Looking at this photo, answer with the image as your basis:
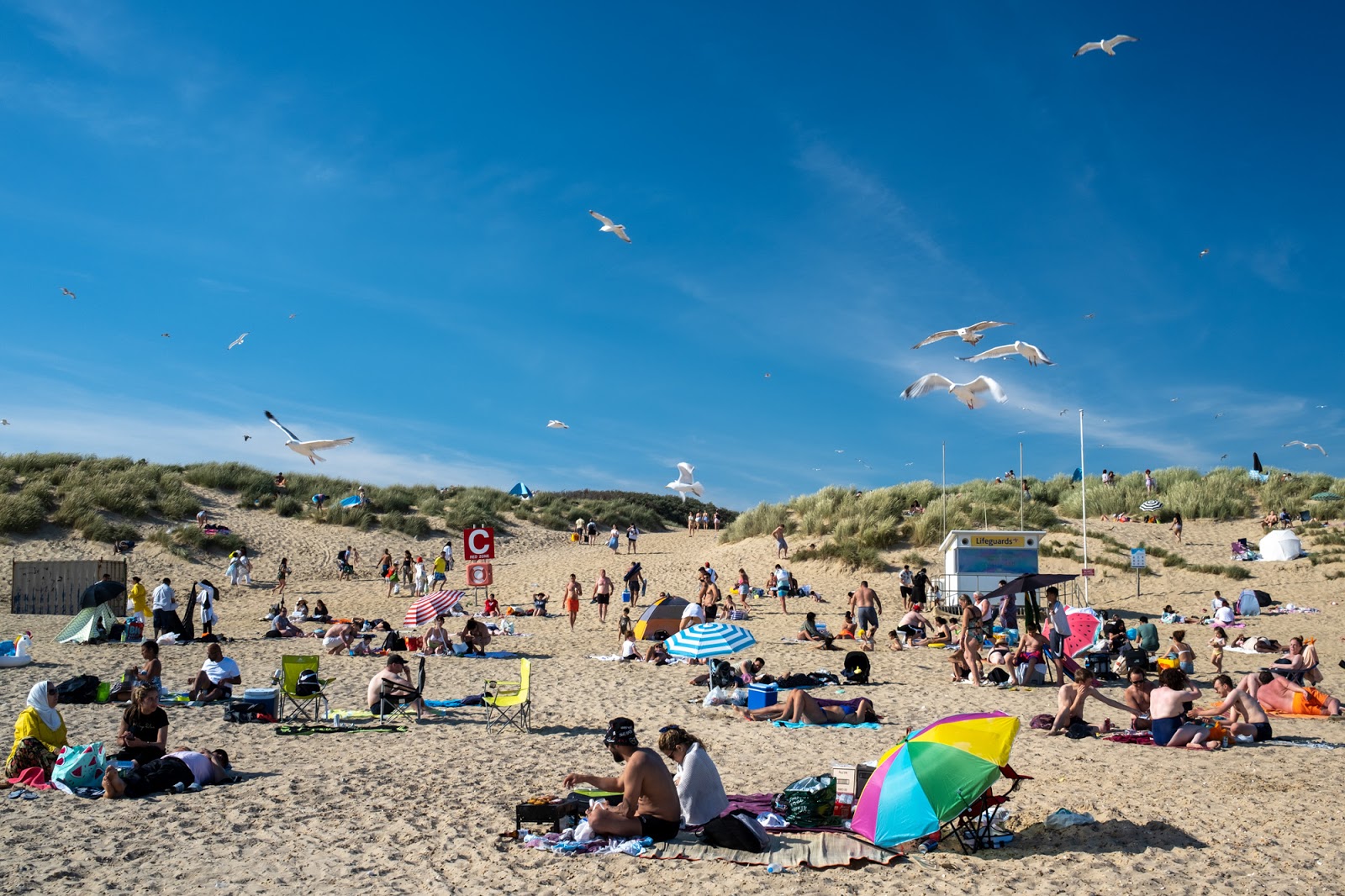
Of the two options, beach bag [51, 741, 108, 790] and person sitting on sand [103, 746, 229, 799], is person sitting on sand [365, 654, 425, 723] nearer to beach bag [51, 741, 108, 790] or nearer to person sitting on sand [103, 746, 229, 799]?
Answer: person sitting on sand [103, 746, 229, 799]

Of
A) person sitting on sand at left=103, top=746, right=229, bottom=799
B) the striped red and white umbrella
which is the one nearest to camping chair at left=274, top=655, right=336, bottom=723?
person sitting on sand at left=103, top=746, right=229, bottom=799

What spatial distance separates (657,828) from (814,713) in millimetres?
5048

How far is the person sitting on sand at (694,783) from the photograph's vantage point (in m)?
6.42

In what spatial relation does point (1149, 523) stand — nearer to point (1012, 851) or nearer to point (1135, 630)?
point (1135, 630)

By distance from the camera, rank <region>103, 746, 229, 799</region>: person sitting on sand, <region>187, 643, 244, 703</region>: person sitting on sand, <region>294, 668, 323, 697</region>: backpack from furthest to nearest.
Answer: <region>187, 643, 244, 703</region>: person sitting on sand → <region>294, 668, 323, 697</region>: backpack → <region>103, 746, 229, 799</region>: person sitting on sand

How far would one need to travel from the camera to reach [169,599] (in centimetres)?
1912

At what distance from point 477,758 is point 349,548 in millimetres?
23778

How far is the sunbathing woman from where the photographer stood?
1100 cm

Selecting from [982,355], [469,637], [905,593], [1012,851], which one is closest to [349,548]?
[469,637]

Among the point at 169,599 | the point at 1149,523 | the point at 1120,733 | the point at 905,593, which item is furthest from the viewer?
the point at 1149,523

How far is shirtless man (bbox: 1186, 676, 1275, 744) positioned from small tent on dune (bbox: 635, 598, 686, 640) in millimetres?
9814

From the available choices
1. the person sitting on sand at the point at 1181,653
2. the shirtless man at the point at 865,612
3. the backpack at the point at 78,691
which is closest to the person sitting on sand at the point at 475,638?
the backpack at the point at 78,691

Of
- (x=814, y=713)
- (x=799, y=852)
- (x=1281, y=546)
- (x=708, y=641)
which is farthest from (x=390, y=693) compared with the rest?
(x=1281, y=546)

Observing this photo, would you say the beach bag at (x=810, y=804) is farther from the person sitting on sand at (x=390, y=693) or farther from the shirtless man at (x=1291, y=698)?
the shirtless man at (x=1291, y=698)
